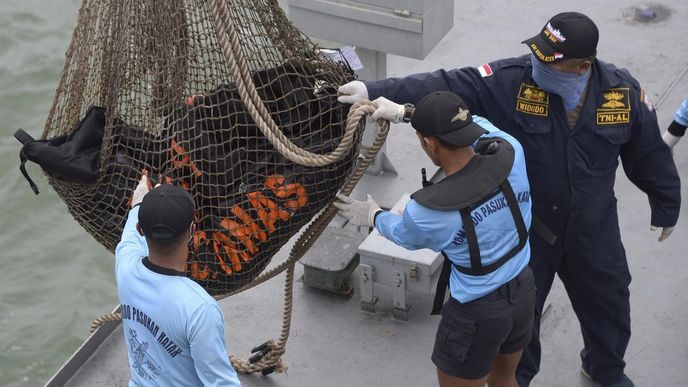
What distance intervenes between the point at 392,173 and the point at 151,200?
2826 millimetres

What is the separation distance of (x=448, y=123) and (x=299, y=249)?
968 millimetres

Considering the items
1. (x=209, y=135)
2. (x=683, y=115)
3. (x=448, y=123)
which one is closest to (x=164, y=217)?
(x=209, y=135)

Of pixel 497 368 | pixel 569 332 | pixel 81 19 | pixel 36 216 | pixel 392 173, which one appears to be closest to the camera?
pixel 81 19

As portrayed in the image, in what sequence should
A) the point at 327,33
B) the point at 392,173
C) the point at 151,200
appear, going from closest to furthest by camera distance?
1. the point at 151,200
2. the point at 327,33
3. the point at 392,173

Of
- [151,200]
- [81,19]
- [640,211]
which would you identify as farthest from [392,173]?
[151,200]

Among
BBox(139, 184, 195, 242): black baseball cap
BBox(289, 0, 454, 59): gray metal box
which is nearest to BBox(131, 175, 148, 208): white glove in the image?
BBox(139, 184, 195, 242): black baseball cap

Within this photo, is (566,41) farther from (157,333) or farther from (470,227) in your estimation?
(157,333)

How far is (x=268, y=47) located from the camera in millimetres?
3756

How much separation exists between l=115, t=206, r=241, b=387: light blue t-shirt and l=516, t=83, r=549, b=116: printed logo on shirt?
4.76 ft

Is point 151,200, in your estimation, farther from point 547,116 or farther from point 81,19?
point 547,116

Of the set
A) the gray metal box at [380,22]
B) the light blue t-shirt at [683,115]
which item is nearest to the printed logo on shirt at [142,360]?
the gray metal box at [380,22]

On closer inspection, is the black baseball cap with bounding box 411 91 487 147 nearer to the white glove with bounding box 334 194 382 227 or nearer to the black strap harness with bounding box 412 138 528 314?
the black strap harness with bounding box 412 138 528 314

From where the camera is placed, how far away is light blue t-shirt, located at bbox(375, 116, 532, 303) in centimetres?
331

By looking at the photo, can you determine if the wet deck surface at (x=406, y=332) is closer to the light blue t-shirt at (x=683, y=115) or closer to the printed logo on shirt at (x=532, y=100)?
the light blue t-shirt at (x=683, y=115)
